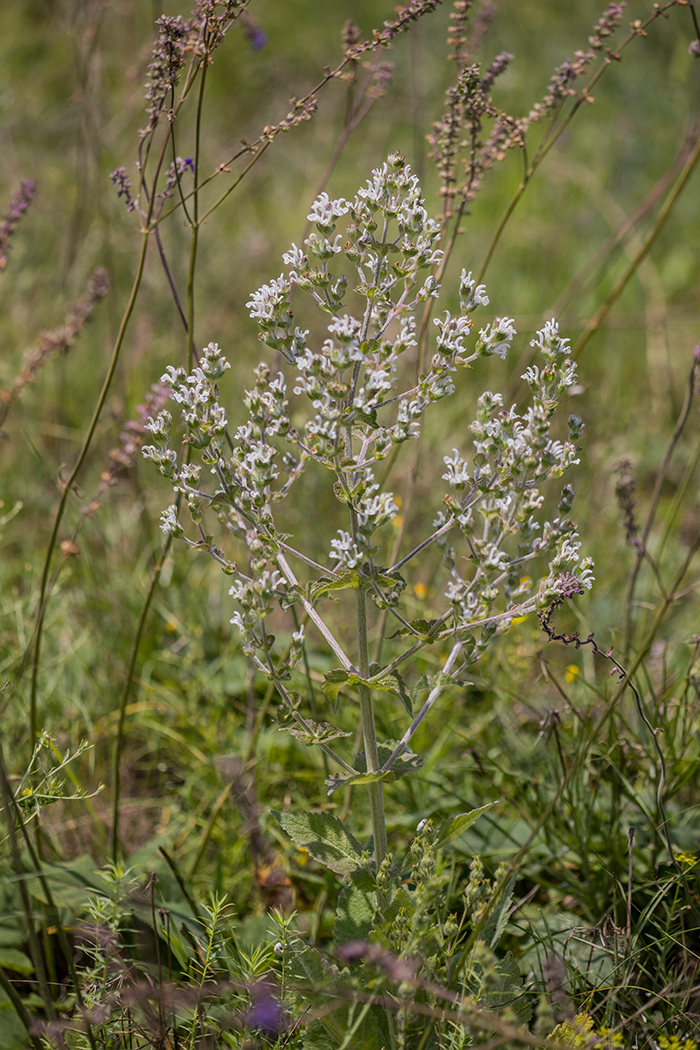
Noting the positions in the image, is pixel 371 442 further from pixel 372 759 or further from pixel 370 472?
pixel 372 759

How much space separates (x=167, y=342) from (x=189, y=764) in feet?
8.55

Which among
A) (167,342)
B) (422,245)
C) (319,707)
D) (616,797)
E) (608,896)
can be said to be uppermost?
(167,342)

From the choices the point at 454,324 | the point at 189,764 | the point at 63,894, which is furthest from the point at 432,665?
→ the point at 454,324

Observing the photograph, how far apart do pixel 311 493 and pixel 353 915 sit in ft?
7.31

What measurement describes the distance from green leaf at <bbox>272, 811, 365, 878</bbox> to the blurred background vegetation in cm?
49

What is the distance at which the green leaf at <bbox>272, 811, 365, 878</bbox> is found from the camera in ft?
5.27

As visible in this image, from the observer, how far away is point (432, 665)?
9.84 feet

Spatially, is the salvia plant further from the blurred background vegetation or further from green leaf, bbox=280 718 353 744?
the blurred background vegetation

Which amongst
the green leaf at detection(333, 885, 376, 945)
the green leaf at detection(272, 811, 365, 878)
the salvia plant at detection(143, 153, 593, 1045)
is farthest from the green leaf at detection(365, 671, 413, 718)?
the green leaf at detection(333, 885, 376, 945)

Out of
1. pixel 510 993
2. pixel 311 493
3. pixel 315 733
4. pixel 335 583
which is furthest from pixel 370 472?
pixel 311 493

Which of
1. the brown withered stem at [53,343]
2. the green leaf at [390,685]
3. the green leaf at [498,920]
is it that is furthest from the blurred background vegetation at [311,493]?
the green leaf at [390,685]

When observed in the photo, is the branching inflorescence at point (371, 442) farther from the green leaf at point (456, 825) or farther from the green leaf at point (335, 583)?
the green leaf at point (456, 825)

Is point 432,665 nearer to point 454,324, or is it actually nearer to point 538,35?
point 454,324

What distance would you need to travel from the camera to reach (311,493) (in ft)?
12.1
